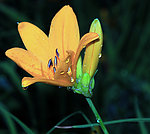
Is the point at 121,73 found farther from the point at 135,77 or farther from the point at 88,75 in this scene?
the point at 88,75

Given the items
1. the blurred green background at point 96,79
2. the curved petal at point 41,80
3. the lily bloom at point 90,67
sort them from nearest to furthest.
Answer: the curved petal at point 41,80 → the lily bloom at point 90,67 → the blurred green background at point 96,79

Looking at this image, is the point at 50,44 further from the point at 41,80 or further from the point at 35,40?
the point at 41,80

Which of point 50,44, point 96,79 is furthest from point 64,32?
point 96,79

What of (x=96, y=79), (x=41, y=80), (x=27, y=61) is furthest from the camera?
(x=96, y=79)

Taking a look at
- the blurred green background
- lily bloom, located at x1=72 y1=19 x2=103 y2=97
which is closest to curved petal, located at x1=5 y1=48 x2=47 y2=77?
lily bloom, located at x1=72 y1=19 x2=103 y2=97

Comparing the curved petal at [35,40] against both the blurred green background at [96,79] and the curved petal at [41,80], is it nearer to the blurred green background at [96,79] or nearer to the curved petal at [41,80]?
the curved petal at [41,80]

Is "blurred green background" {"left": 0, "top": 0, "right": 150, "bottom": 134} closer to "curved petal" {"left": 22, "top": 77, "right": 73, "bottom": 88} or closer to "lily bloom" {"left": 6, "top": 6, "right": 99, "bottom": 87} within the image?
"lily bloom" {"left": 6, "top": 6, "right": 99, "bottom": 87}

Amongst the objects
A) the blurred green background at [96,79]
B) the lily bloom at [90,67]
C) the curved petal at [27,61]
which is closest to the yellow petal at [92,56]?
the lily bloom at [90,67]
